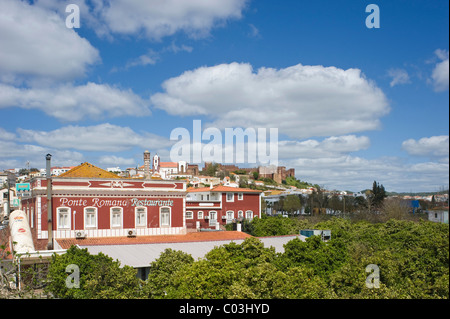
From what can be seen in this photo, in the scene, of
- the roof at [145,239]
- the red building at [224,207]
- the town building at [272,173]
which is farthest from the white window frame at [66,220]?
the town building at [272,173]

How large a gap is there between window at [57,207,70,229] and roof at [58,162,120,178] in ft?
12.6

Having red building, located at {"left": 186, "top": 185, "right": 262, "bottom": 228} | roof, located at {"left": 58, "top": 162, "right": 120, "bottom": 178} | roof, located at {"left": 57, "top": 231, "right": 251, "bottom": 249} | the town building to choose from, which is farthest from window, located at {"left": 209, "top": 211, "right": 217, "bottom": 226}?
the town building

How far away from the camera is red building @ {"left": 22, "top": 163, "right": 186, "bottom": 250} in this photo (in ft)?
75.9

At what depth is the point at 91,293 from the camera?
1259 centimetres

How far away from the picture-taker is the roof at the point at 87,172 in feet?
89.0

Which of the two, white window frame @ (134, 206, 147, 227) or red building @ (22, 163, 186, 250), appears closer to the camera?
red building @ (22, 163, 186, 250)

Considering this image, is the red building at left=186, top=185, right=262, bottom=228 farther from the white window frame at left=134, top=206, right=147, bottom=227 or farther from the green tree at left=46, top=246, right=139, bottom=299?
the green tree at left=46, top=246, right=139, bottom=299

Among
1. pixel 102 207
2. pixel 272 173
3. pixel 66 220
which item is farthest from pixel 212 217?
pixel 272 173

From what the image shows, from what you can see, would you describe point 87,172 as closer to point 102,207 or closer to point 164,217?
point 102,207

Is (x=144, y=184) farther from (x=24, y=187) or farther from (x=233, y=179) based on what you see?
(x=233, y=179)

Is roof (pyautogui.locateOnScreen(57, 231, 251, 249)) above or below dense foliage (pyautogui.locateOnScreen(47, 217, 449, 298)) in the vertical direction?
below
